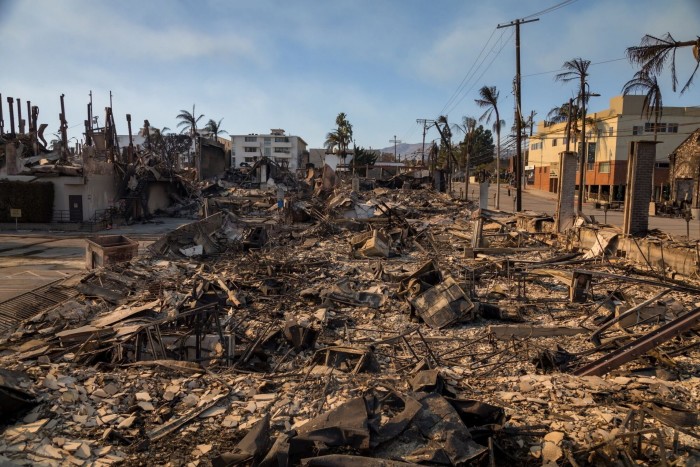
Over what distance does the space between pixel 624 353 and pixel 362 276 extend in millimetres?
7290

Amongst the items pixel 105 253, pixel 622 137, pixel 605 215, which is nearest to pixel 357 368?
pixel 105 253

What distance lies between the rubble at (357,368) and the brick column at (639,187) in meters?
1.21

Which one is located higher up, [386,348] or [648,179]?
[648,179]

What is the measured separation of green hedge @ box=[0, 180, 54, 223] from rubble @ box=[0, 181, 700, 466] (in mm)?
17388

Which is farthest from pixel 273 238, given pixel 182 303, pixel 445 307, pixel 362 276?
pixel 445 307

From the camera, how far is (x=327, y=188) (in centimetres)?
3328

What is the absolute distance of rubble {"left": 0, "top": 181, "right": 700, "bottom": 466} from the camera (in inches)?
157

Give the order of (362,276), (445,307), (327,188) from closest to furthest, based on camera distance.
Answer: (445,307) < (362,276) < (327,188)

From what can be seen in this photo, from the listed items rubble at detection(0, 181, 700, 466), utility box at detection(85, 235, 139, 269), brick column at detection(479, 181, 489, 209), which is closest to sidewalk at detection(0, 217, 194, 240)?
utility box at detection(85, 235, 139, 269)

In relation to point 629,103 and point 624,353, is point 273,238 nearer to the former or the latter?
point 624,353

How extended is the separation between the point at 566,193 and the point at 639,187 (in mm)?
3916

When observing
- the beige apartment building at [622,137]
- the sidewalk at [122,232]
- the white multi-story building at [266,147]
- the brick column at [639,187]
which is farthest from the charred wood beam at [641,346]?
the white multi-story building at [266,147]

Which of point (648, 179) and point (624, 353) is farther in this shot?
point (648, 179)

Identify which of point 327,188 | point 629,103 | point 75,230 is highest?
point 629,103
